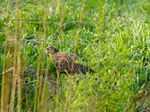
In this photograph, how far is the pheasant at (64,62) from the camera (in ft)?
14.3

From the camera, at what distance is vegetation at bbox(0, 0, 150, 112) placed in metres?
3.48

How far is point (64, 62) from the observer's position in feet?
14.9

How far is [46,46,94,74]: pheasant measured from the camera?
4.36 metres

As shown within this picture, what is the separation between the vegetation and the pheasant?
58 mm

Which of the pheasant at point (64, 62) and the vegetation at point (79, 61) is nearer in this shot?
the vegetation at point (79, 61)

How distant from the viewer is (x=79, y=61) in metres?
3.79

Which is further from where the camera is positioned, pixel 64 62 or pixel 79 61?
pixel 64 62

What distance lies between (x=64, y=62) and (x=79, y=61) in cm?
75

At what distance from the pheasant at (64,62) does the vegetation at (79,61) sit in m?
0.06

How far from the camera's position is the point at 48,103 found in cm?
377

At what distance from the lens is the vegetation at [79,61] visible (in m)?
3.48

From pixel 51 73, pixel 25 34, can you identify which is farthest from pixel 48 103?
pixel 25 34

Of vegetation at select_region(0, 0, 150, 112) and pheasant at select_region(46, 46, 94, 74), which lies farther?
pheasant at select_region(46, 46, 94, 74)

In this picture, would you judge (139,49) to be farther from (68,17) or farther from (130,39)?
(68,17)
